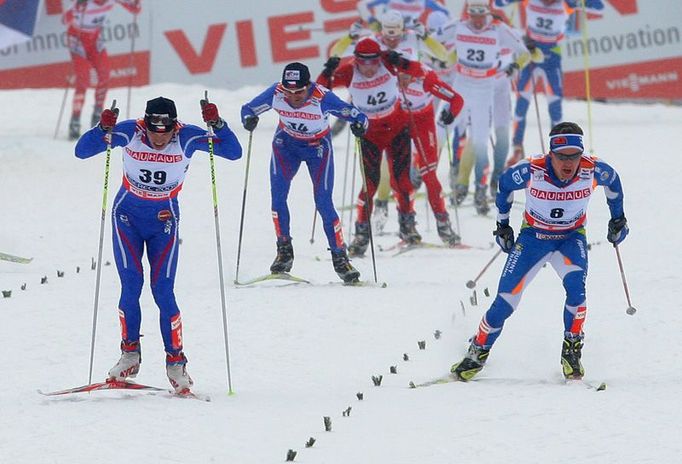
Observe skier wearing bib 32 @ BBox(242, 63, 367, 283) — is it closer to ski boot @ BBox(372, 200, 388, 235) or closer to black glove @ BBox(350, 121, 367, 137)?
black glove @ BBox(350, 121, 367, 137)

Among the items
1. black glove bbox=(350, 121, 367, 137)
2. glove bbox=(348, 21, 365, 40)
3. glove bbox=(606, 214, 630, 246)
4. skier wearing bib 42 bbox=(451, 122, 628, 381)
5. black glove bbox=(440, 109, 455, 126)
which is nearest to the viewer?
skier wearing bib 42 bbox=(451, 122, 628, 381)

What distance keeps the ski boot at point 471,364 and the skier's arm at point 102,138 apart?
8.58ft

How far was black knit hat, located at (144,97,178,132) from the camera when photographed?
988 centimetres

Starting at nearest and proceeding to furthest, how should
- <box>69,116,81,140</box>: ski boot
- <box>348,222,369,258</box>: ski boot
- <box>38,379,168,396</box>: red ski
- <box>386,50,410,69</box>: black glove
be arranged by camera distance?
<box>38,379,168,396</box>: red ski
<box>386,50,410,69</box>: black glove
<box>348,222,369,258</box>: ski boot
<box>69,116,81,140</box>: ski boot

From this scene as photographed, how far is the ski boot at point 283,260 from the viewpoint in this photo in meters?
14.2

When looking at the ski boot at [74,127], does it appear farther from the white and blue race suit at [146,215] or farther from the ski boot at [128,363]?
the ski boot at [128,363]

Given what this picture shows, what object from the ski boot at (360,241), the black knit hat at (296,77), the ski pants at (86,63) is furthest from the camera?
the ski pants at (86,63)

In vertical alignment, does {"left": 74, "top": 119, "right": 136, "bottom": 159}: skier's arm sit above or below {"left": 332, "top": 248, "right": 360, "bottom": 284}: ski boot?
above

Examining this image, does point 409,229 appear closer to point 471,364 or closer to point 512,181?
point 471,364

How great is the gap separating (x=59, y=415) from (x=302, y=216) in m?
9.42

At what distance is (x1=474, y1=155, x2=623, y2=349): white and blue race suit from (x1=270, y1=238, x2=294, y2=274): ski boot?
3.95 metres

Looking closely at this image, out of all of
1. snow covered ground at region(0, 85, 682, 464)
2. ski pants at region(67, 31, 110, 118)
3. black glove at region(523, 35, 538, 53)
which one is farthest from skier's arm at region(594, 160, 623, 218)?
ski pants at region(67, 31, 110, 118)

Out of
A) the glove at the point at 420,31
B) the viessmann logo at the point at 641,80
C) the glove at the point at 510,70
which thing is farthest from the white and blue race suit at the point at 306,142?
the viessmann logo at the point at 641,80

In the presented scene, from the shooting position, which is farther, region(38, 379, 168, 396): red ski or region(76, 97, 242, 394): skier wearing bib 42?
region(76, 97, 242, 394): skier wearing bib 42
